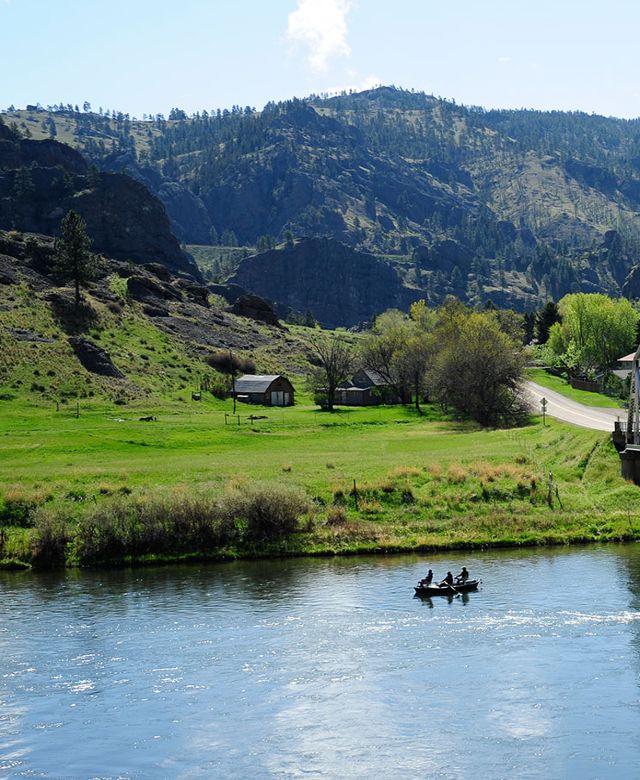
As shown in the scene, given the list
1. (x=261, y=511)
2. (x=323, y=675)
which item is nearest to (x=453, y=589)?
(x=323, y=675)

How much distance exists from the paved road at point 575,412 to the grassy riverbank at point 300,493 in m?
3.93

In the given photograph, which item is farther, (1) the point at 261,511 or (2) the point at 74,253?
(2) the point at 74,253

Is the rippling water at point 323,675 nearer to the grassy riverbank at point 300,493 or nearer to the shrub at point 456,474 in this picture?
the grassy riverbank at point 300,493

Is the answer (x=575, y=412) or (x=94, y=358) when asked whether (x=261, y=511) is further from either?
(x=94, y=358)

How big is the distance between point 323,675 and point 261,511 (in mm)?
22767

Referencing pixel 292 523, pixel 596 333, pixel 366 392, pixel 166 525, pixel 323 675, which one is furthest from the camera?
pixel 596 333

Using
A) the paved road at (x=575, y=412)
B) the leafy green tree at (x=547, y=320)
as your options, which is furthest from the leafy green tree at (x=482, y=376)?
the leafy green tree at (x=547, y=320)

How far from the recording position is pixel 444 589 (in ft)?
157

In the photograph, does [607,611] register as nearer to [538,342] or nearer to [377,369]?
[377,369]

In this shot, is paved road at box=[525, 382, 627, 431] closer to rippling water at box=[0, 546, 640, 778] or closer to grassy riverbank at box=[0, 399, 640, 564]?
grassy riverbank at box=[0, 399, 640, 564]

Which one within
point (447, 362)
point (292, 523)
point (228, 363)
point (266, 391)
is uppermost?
point (228, 363)

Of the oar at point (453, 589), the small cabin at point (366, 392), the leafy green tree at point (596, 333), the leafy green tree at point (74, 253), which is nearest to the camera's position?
the oar at point (453, 589)

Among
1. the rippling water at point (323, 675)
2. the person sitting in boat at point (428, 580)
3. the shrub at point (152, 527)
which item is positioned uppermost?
the shrub at point (152, 527)

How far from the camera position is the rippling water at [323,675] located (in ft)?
104
